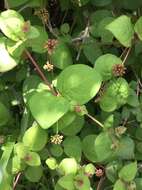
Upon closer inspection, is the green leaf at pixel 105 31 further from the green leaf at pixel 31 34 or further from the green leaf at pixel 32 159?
the green leaf at pixel 32 159

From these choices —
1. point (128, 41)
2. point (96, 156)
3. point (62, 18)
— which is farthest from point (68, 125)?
point (62, 18)

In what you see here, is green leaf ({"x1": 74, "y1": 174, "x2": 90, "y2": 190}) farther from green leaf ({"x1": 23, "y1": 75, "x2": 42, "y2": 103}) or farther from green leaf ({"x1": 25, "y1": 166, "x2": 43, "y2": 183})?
green leaf ({"x1": 23, "y1": 75, "x2": 42, "y2": 103})

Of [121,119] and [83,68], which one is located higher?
[83,68]

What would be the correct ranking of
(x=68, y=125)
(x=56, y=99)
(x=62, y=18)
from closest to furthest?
1. (x=56, y=99)
2. (x=68, y=125)
3. (x=62, y=18)

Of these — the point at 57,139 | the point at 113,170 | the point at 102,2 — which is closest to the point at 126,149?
the point at 113,170

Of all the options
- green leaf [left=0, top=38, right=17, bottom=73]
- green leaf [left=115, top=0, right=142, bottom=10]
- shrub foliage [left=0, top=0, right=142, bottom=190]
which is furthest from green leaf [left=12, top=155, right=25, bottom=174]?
green leaf [left=115, top=0, right=142, bottom=10]

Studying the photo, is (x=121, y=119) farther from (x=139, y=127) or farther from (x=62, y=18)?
(x=62, y=18)

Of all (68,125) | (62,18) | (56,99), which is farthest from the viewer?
(62,18)
